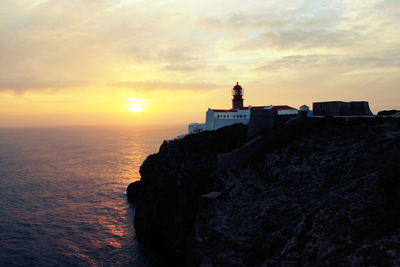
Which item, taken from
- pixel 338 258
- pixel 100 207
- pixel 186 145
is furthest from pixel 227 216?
pixel 100 207

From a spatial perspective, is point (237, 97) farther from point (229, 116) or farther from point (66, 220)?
point (66, 220)

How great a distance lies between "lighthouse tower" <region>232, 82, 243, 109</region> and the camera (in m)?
66.1

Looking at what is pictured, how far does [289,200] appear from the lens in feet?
74.2

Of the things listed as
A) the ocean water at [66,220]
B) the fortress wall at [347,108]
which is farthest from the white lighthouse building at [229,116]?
the ocean water at [66,220]

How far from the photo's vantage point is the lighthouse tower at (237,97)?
6606cm

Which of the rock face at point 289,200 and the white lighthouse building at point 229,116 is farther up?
the white lighthouse building at point 229,116

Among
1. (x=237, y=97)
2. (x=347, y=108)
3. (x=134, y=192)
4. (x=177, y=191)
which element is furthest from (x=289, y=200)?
(x=237, y=97)

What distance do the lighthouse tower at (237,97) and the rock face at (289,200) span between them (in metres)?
23.1

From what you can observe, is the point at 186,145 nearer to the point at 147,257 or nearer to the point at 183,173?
the point at 183,173

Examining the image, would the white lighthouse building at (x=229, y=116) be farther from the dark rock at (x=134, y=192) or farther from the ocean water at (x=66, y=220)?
the ocean water at (x=66, y=220)

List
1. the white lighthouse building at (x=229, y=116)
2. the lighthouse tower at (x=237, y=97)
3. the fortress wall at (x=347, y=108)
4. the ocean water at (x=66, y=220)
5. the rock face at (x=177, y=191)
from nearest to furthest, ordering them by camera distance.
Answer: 1. the ocean water at (x=66, y=220)
2. the rock face at (x=177, y=191)
3. the fortress wall at (x=347, y=108)
4. the white lighthouse building at (x=229, y=116)
5. the lighthouse tower at (x=237, y=97)

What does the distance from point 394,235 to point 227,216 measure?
1655 cm

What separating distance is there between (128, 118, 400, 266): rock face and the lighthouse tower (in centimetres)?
2310

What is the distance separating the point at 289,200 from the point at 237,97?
152ft
